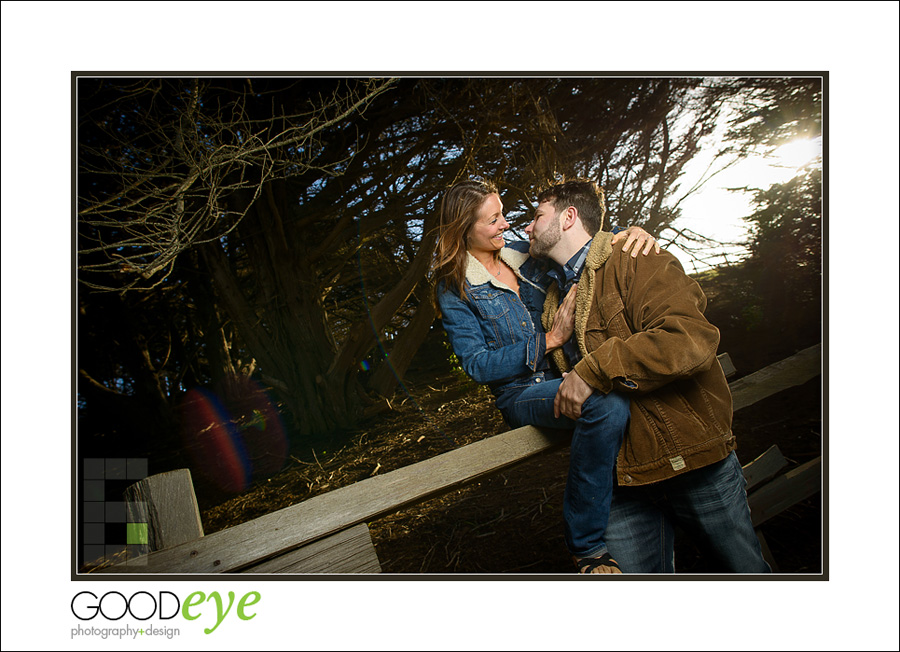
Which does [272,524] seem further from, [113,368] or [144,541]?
[113,368]

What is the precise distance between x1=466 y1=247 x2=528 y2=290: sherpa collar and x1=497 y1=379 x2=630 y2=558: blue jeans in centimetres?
45

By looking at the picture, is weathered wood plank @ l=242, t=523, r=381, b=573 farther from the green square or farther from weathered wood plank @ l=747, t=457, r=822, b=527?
weathered wood plank @ l=747, t=457, r=822, b=527

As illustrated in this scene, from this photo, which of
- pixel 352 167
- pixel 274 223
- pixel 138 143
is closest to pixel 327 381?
pixel 274 223

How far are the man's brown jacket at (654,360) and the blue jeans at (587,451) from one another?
0.06 m

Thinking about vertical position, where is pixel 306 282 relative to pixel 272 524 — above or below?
above

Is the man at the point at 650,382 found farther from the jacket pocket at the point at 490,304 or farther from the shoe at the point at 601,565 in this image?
the jacket pocket at the point at 490,304

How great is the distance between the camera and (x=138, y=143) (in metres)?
2.03

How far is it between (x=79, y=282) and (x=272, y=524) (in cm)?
138

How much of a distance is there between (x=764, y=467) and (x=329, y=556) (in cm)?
179

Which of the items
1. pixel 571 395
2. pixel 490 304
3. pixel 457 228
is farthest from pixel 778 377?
pixel 457 228

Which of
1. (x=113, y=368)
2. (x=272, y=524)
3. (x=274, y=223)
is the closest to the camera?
(x=272, y=524)

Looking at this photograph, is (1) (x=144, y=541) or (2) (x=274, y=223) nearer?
(1) (x=144, y=541)

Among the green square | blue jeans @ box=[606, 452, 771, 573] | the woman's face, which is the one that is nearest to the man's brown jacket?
blue jeans @ box=[606, 452, 771, 573]

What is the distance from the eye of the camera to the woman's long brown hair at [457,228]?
6.22ft
